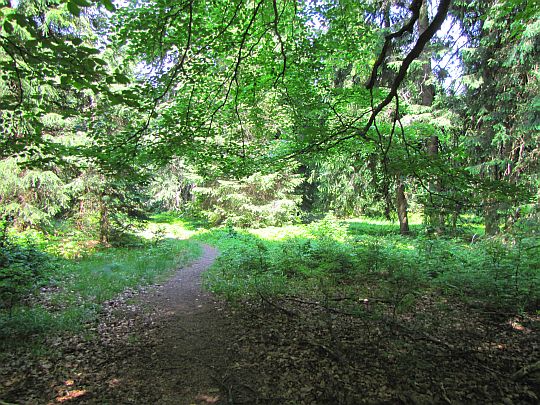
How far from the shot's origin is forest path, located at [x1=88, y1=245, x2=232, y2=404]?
151 inches

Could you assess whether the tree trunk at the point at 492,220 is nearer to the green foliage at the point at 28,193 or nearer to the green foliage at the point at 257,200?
the green foliage at the point at 257,200

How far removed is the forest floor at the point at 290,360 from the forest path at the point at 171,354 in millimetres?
18

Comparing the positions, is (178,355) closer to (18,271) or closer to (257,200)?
(18,271)

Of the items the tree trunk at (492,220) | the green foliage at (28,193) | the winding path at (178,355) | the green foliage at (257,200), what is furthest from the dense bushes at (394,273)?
the green foliage at (257,200)

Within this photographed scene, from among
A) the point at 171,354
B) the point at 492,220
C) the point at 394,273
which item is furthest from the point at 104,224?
the point at 492,220

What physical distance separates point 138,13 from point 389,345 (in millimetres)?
6580

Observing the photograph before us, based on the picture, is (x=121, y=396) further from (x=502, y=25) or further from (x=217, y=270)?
(x=502, y=25)

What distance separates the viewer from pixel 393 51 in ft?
46.7

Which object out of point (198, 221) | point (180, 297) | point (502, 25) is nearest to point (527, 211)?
point (502, 25)

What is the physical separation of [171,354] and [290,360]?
5.87 feet

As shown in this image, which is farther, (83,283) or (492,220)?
(492,220)

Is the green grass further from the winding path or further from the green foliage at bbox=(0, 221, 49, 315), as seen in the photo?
the winding path

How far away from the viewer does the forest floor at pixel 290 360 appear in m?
3.63

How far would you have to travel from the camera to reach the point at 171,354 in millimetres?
4746
